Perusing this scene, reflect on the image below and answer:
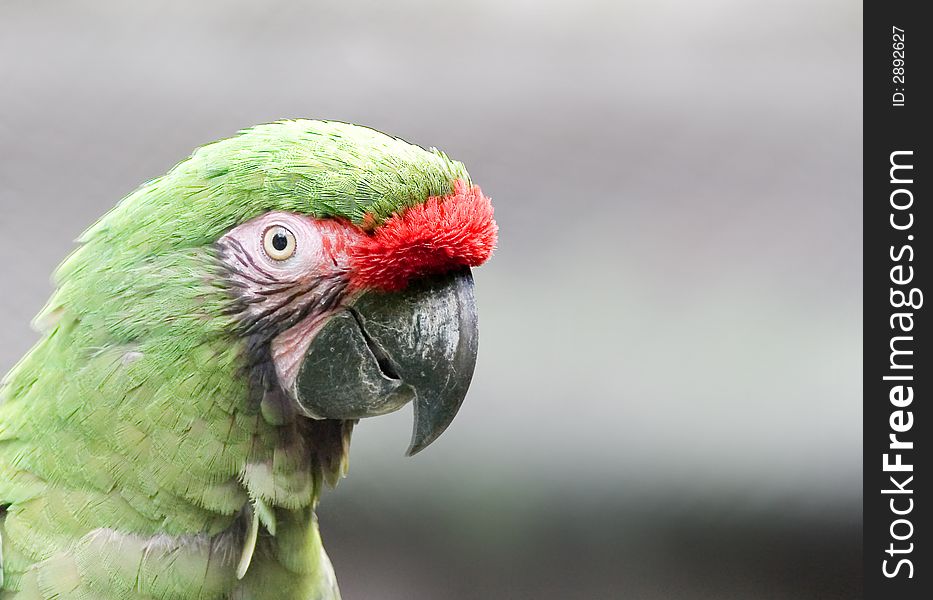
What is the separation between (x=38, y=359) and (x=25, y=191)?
4.85 feet

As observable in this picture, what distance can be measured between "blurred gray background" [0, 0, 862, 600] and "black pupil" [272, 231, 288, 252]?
5.19ft

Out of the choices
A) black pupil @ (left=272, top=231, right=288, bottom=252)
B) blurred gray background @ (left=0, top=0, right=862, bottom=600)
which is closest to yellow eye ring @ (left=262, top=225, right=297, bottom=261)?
black pupil @ (left=272, top=231, right=288, bottom=252)

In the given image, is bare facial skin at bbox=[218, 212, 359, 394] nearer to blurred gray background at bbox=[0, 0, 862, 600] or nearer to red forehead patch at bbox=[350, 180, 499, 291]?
red forehead patch at bbox=[350, 180, 499, 291]

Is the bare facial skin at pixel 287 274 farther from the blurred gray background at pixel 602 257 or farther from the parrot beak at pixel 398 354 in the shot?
the blurred gray background at pixel 602 257

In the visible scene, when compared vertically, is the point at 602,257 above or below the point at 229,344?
above

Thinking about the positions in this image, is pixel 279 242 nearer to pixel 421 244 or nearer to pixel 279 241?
pixel 279 241

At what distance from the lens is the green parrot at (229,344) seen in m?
1.14

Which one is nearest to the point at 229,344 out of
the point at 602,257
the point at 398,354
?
the point at 398,354

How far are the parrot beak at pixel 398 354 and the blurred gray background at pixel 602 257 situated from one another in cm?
A: 162

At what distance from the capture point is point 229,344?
45.3 inches

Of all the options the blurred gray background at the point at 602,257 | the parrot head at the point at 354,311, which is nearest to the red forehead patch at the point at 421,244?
the parrot head at the point at 354,311

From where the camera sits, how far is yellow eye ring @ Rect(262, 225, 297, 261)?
1.14 metres

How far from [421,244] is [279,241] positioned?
202mm
